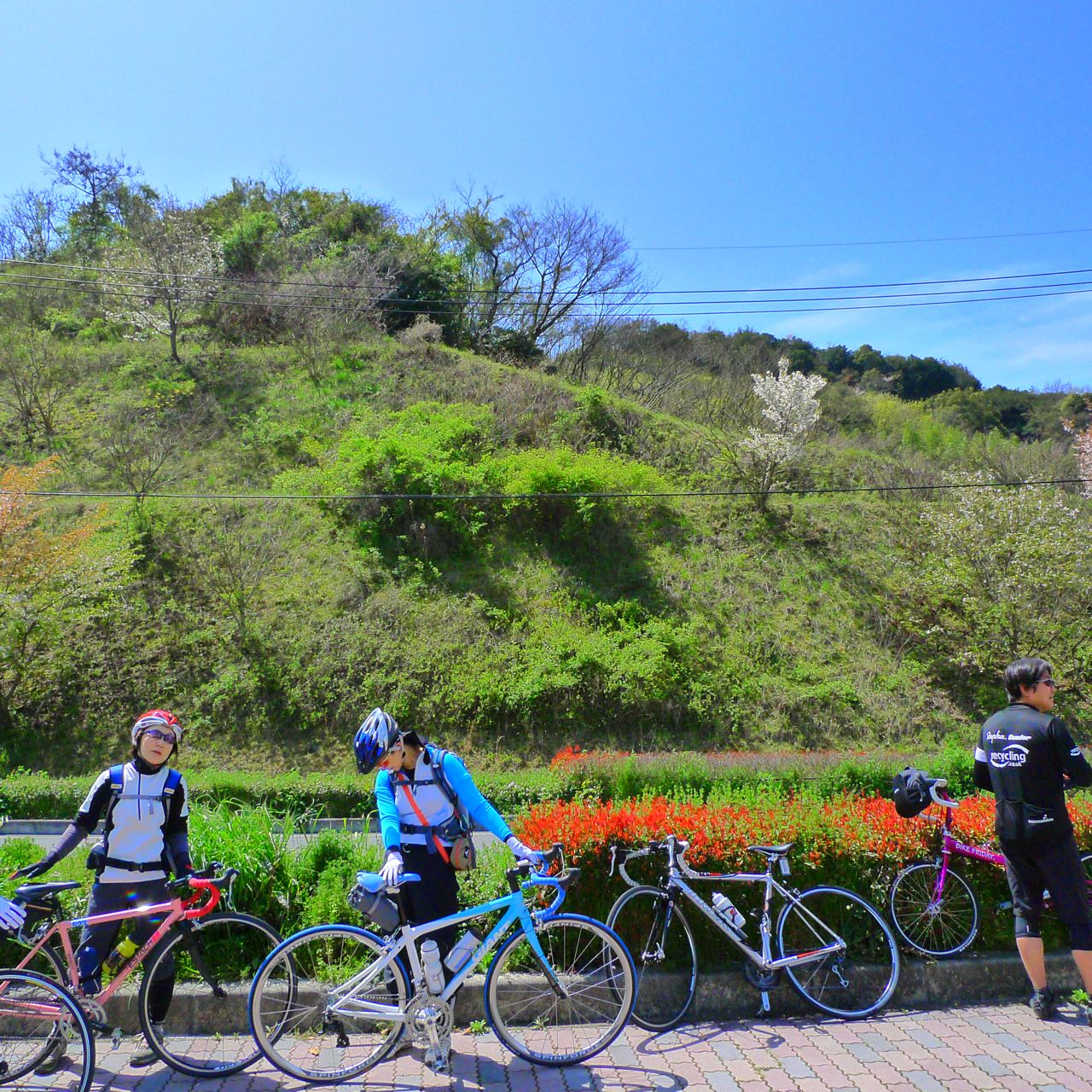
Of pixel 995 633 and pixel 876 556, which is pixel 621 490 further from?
pixel 995 633

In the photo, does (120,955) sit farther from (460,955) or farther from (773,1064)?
(773,1064)

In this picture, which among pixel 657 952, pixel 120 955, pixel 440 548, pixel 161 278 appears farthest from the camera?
pixel 161 278

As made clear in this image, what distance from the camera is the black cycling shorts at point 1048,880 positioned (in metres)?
4.16

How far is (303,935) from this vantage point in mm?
3766

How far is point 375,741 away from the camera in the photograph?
12.6 feet

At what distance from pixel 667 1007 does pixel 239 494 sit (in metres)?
18.7

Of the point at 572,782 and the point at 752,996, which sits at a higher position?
the point at 752,996

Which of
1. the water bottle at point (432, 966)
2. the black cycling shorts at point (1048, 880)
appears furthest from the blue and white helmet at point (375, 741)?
the black cycling shorts at point (1048, 880)

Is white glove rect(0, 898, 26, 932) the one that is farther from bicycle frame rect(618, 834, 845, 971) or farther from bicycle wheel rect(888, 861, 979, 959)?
bicycle wheel rect(888, 861, 979, 959)

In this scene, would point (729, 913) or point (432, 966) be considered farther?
point (729, 913)

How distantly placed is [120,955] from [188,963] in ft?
1.83

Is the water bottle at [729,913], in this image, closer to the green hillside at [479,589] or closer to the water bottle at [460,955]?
the water bottle at [460,955]

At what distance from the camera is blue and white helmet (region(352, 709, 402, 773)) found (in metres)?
3.85

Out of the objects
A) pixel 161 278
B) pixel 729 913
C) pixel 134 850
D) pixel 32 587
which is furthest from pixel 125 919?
pixel 161 278
